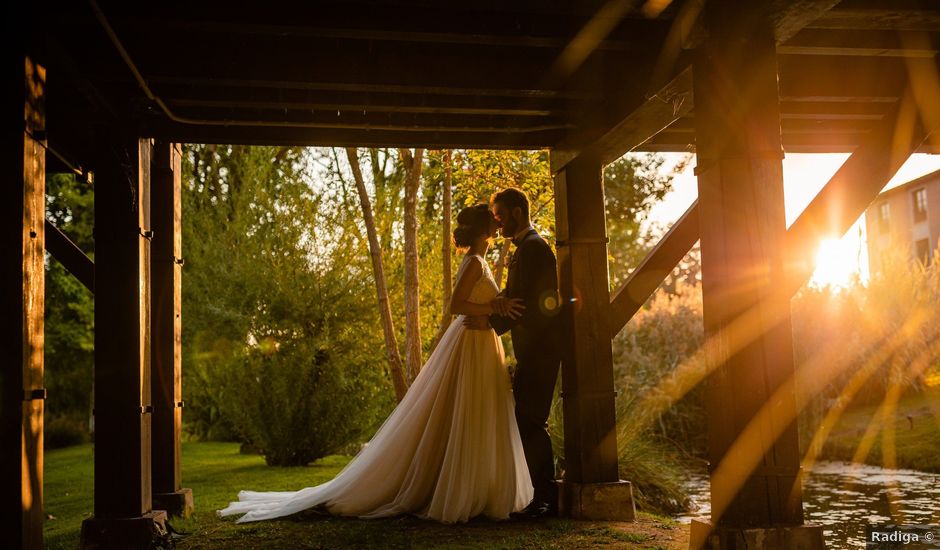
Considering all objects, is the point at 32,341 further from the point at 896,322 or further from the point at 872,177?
the point at 896,322

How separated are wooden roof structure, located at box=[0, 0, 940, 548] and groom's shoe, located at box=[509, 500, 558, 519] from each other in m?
0.14

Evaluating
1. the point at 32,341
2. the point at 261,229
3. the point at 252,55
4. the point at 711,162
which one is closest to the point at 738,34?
the point at 711,162

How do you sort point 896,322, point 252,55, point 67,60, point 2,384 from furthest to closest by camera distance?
point 896,322 < point 252,55 < point 67,60 < point 2,384

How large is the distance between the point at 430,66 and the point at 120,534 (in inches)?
130

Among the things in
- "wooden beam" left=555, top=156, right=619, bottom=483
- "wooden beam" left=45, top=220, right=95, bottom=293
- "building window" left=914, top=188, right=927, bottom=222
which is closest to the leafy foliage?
"wooden beam" left=45, top=220, right=95, bottom=293

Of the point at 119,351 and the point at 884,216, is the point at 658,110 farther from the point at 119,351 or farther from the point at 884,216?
the point at 884,216

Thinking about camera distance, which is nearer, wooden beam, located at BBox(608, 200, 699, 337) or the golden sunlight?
wooden beam, located at BBox(608, 200, 699, 337)

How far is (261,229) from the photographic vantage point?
13680 millimetres

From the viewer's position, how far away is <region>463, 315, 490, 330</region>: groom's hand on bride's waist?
6289 millimetres

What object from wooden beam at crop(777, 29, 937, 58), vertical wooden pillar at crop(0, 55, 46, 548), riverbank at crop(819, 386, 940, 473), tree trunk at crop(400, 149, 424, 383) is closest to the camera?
vertical wooden pillar at crop(0, 55, 46, 548)

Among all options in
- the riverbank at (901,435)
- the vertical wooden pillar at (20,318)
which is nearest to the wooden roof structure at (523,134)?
the vertical wooden pillar at (20,318)

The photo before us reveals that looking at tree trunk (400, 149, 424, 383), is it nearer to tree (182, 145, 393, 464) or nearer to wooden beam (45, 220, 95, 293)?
tree (182, 145, 393, 464)

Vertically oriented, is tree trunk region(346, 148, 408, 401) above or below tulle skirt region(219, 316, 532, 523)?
above

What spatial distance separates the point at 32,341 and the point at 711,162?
2.87m
